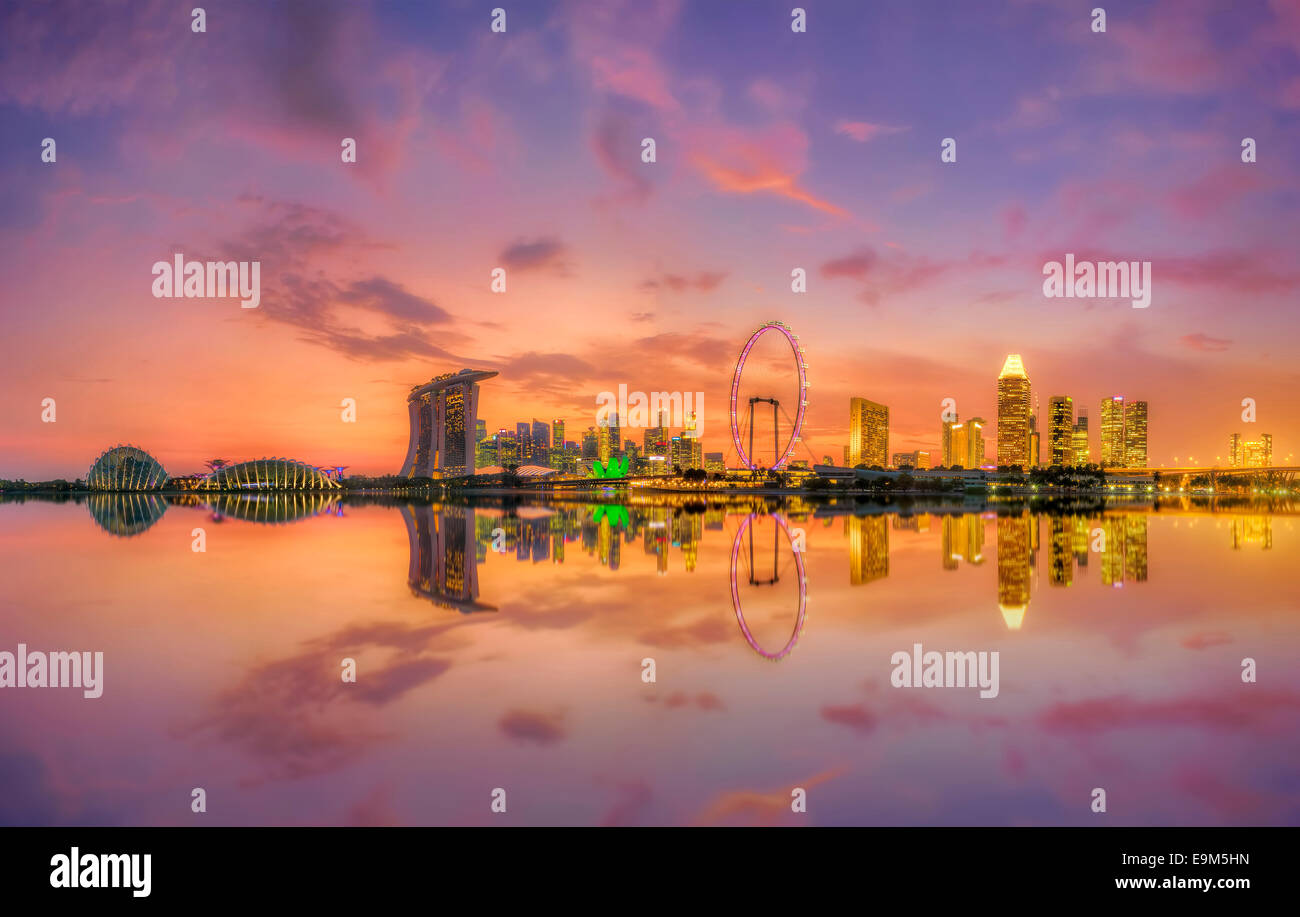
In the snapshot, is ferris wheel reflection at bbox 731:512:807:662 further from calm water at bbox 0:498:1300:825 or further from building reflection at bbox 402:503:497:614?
building reflection at bbox 402:503:497:614

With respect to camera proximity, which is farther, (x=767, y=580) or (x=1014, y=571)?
(x=1014, y=571)

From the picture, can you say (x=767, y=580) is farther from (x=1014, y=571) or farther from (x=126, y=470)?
(x=126, y=470)

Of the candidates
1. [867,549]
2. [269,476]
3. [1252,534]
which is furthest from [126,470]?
[1252,534]

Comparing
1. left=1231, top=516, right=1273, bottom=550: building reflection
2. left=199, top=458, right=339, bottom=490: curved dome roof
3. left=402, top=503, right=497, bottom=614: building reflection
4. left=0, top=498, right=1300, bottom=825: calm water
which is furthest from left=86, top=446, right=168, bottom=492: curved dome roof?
left=1231, top=516, right=1273, bottom=550: building reflection

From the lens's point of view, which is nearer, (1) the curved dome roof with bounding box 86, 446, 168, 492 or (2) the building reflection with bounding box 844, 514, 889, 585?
(2) the building reflection with bounding box 844, 514, 889, 585
